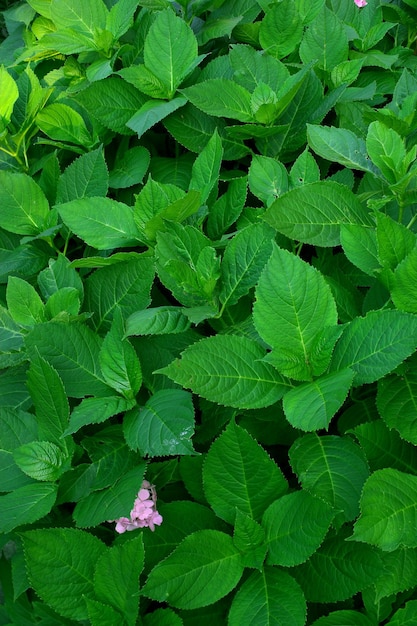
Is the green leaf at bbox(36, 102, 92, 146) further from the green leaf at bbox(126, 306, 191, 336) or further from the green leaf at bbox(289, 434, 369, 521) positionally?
the green leaf at bbox(289, 434, 369, 521)

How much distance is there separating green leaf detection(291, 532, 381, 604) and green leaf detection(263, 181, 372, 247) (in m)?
0.66

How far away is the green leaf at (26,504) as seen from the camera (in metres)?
1.31

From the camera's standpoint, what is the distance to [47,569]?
131 cm

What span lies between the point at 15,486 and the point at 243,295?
681 mm

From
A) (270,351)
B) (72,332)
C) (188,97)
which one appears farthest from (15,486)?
(188,97)

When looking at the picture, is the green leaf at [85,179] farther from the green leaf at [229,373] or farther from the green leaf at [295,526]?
the green leaf at [295,526]

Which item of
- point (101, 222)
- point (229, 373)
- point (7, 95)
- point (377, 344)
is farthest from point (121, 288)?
point (7, 95)

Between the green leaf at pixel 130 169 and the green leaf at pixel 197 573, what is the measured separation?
3.40ft

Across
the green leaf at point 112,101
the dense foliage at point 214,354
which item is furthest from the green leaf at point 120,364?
the green leaf at point 112,101

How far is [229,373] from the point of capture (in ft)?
4.20

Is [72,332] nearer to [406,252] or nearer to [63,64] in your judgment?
[406,252]

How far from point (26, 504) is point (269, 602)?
21.3 inches

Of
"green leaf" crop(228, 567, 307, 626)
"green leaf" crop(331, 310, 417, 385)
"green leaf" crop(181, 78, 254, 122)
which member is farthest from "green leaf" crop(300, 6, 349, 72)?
"green leaf" crop(228, 567, 307, 626)

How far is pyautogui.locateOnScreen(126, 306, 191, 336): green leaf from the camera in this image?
139 centimetres
